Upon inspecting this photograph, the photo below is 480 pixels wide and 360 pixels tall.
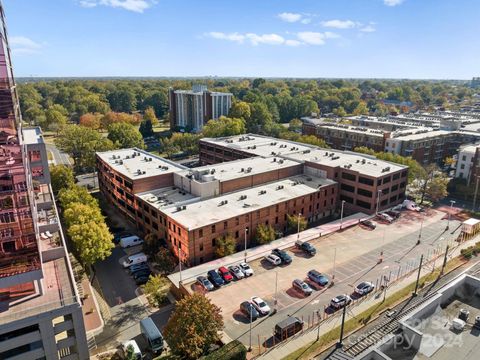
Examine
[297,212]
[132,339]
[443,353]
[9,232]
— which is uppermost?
[9,232]

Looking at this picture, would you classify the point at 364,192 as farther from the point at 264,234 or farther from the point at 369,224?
the point at 264,234

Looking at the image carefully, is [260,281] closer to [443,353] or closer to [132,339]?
[132,339]

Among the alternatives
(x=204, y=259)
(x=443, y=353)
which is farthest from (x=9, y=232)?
(x=443, y=353)

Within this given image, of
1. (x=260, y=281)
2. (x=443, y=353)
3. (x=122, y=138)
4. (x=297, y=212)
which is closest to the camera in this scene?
(x=443, y=353)

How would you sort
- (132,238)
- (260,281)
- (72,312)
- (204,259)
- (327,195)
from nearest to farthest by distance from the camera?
(72,312) < (260,281) < (204,259) < (132,238) < (327,195)

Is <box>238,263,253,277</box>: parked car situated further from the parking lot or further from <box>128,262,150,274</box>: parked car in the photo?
<box>128,262,150,274</box>: parked car

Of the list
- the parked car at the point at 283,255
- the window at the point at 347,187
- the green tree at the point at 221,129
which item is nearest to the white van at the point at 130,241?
the parked car at the point at 283,255
